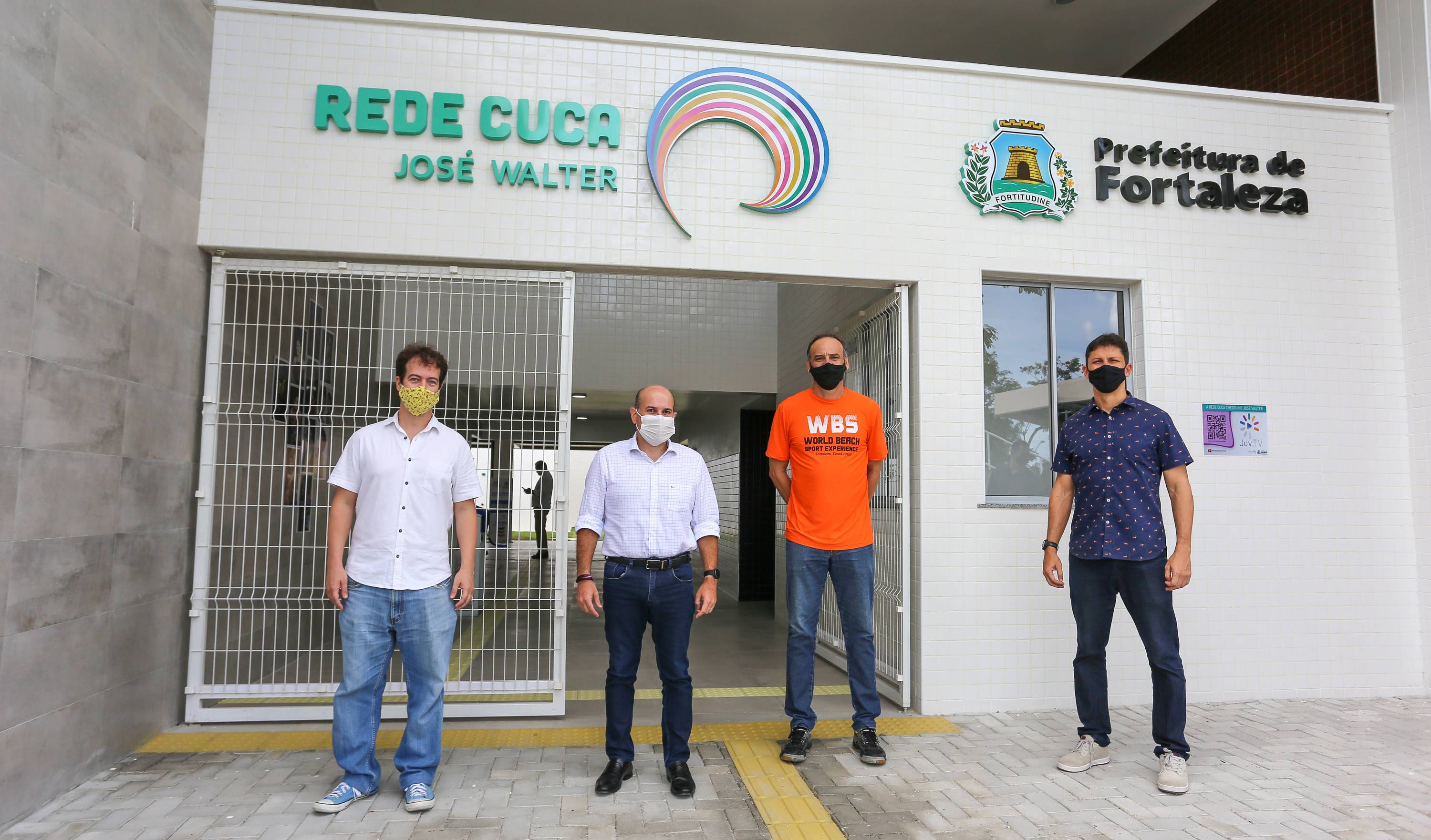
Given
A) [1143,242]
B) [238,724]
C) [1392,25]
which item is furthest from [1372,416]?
[238,724]

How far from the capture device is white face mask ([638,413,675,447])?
10.0 ft

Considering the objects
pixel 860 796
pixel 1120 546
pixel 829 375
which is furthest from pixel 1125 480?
pixel 860 796

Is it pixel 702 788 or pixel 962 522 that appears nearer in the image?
pixel 702 788

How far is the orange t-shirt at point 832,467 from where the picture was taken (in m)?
3.54

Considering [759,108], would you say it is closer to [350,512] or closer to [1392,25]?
[350,512]

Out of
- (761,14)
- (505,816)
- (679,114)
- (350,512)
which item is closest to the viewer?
(505,816)

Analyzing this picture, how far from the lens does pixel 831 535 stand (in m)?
→ 3.52

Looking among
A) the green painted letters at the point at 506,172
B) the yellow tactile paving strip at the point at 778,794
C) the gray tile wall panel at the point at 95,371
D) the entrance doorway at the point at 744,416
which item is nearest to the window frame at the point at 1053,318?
the entrance doorway at the point at 744,416

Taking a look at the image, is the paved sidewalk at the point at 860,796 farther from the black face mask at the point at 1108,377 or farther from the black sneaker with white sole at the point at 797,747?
the black face mask at the point at 1108,377

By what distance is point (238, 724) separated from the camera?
3799 millimetres

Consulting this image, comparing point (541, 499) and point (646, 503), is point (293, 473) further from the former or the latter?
point (646, 503)

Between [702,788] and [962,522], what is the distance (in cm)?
200

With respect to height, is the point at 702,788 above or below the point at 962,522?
below

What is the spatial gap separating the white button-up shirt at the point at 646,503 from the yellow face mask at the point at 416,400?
0.67m
